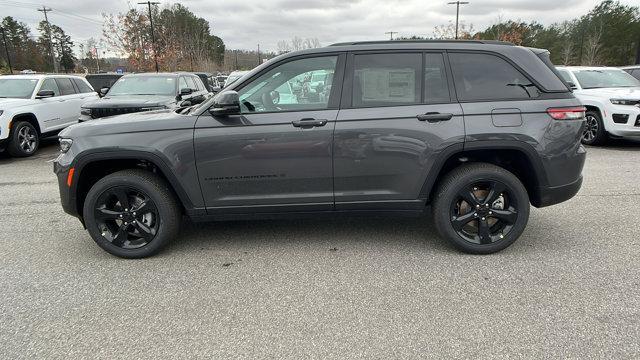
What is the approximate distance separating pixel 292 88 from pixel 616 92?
8391 mm

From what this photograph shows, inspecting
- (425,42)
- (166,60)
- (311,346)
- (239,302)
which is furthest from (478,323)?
(166,60)

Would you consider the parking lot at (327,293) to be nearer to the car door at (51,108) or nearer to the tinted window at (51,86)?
the car door at (51,108)

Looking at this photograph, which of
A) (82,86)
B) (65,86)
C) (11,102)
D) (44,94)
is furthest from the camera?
(82,86)

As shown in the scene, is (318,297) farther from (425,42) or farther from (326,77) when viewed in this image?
(425,42)

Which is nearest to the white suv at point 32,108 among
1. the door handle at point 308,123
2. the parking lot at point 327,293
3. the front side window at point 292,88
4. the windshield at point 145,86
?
the windshield at point 145,86

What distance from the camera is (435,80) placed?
369 centimetres

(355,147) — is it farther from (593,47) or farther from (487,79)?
(593,47)

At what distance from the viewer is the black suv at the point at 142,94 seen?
8.13m

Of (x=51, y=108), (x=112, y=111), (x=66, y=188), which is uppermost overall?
(x=51, y=108)

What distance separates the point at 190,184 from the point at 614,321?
3.27m

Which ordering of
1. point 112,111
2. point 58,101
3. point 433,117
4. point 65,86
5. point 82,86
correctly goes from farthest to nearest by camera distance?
point 82,86 < point 65,86 < point 58,101 < point 112,111 < point 433,117

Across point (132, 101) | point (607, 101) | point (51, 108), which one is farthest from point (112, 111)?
point (607, 101)

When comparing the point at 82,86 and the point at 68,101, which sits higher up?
the point at 82,86

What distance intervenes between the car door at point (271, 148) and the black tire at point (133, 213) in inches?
15.4
